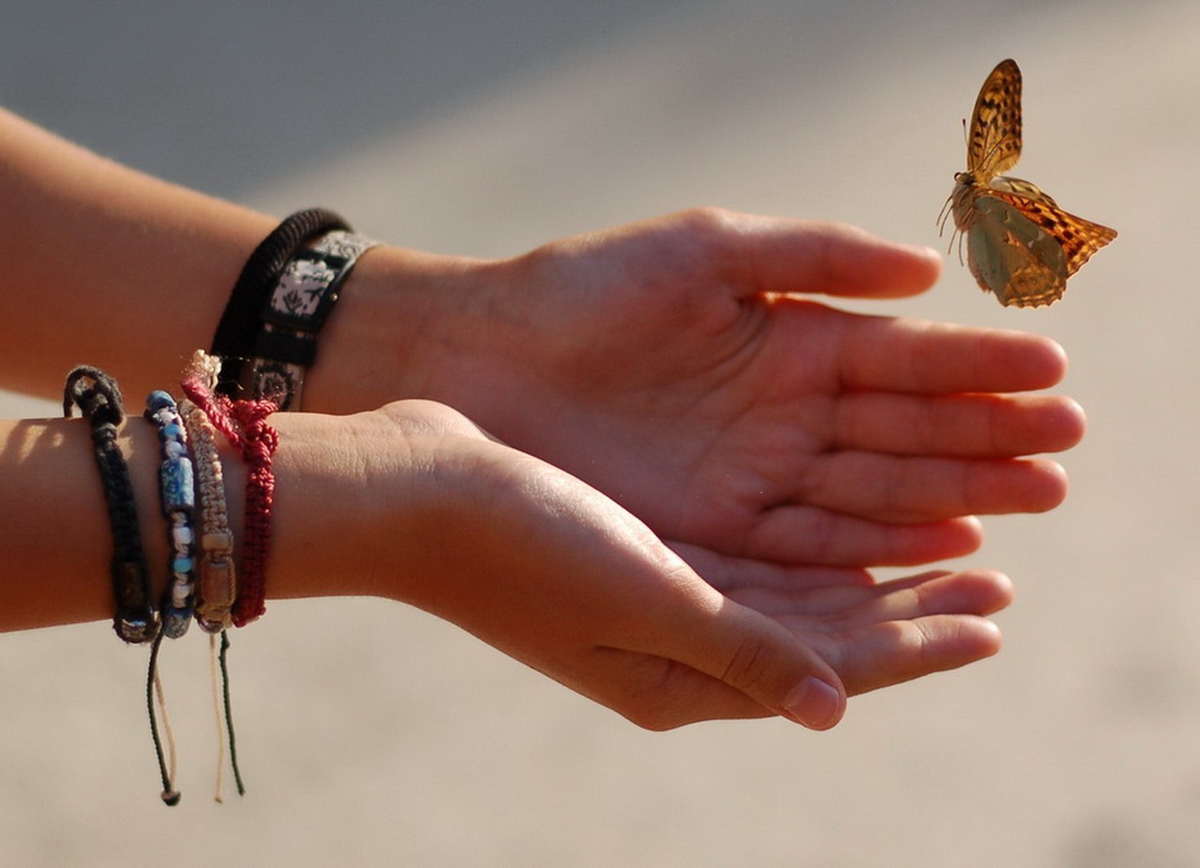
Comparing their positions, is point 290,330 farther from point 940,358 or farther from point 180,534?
point 940,358

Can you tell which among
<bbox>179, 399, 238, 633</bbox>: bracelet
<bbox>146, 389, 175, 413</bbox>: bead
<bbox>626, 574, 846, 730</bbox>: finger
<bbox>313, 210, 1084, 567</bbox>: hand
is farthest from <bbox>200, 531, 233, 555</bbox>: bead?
<bbox>313, 210, 1084, 567</bbox>: hand

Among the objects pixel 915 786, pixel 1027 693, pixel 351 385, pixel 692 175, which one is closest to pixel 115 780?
pixel 351 385

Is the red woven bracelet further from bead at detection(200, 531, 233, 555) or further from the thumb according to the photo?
the thumb

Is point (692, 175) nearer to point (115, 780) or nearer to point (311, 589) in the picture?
point (115, 780)

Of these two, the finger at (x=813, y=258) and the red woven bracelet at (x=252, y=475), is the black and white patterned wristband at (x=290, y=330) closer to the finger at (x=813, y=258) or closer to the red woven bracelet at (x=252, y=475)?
the red woven bracelet at (x=252, y=475)

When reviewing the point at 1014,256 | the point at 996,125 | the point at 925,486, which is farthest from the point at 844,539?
the point at 996,125
